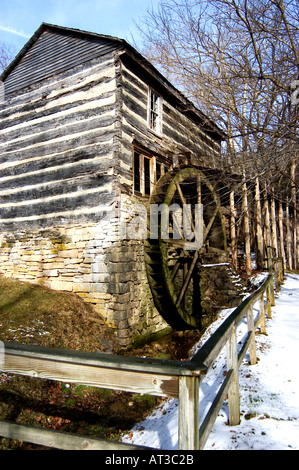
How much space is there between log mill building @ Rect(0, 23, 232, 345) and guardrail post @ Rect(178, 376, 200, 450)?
→ 5.03 m

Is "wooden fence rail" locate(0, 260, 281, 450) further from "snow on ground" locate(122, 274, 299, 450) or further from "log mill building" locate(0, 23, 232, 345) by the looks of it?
"log mill building" locate(0, 23, 232, 345)

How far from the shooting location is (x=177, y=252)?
9328 mm

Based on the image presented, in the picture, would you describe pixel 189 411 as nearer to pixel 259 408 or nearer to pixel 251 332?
pixel 259 408

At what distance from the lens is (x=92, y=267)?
22.0ft

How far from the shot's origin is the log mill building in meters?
6.64

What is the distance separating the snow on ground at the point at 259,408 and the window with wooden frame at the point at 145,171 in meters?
4.57

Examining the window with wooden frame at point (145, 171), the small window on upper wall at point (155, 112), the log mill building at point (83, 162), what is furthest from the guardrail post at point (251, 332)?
the small window on upper wall at point (155, 112)

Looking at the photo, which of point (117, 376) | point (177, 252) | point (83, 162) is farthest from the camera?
point (177, 252)

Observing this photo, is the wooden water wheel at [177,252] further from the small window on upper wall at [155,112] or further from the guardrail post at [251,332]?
the guardrail post at [251,332]

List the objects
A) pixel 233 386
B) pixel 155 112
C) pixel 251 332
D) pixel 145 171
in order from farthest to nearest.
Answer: pixel 155 112, pixel 145 171, pixel 251 332, pixel 233 386

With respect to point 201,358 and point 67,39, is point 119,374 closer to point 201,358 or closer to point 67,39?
point 201,358

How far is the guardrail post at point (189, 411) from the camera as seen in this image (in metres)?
1.38

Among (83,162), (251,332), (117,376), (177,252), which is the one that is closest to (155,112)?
(83,162)

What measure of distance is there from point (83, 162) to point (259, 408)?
6.11 meters
